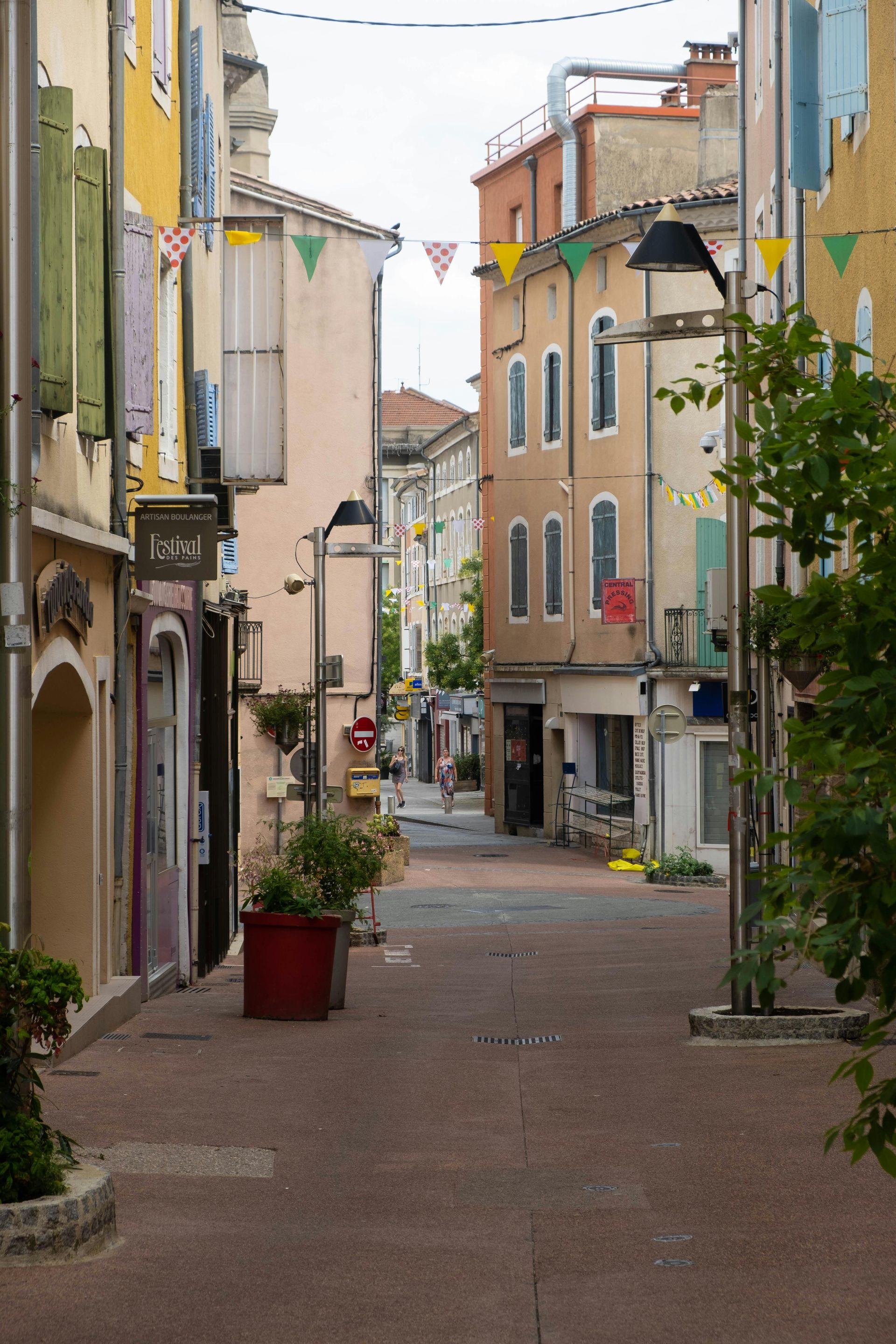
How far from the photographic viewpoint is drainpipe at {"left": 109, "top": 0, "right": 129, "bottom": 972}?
1235 cm

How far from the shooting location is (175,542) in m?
12.3

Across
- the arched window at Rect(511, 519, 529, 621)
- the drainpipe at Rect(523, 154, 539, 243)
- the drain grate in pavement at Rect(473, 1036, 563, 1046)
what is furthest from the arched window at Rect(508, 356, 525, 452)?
the drain grate in pavement at Rect(473, 1036, 563, 1046)

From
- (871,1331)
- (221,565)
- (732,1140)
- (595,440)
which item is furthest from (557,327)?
(871,1331)

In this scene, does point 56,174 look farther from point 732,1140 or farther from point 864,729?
point 864,729

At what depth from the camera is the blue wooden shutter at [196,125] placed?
54.1 ft

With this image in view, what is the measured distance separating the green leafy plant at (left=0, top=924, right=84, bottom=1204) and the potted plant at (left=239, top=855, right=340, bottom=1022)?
705 cm

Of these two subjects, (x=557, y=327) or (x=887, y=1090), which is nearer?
(x=887, y=1090)

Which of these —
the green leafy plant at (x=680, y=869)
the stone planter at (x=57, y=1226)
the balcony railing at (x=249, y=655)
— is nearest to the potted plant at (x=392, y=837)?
the balcony railing at (x=249, y=655)

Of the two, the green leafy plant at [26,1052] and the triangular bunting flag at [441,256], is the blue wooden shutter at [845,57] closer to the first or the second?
the triangular bunting flag at [441,256]

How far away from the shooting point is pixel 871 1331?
16.5ft

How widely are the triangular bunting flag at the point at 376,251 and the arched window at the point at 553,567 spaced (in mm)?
22353

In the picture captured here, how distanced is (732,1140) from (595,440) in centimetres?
2951

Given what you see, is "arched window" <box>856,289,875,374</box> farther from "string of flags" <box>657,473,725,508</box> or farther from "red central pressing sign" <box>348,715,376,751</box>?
"red central pressing sign" <box>348,715,376,751</box>

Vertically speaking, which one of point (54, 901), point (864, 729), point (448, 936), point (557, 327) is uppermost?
point (557, 327)
